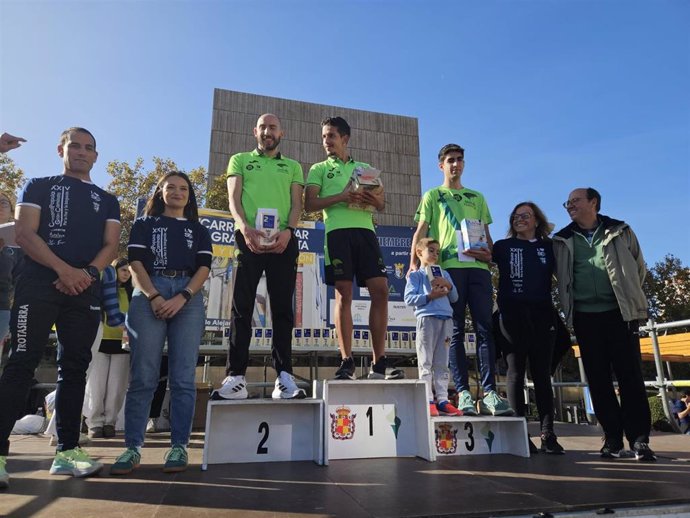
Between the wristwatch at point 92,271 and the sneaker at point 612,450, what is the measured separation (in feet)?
10.6

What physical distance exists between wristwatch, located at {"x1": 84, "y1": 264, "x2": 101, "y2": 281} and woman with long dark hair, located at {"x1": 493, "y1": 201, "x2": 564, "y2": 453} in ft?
8.65

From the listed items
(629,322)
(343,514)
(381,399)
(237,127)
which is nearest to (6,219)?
(381,399)

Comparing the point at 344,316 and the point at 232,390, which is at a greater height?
the point at 344,316

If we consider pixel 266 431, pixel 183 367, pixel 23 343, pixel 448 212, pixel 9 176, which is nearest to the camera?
pixel 23 343

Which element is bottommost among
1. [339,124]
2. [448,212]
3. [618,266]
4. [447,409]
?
[447,409]

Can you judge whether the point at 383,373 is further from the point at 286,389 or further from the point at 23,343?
the point at 23,343

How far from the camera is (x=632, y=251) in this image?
3285 millimetres

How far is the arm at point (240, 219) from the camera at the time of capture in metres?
2.90

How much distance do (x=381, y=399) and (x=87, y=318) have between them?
1848mm

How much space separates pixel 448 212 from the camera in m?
3.64

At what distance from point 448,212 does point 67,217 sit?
2559mm

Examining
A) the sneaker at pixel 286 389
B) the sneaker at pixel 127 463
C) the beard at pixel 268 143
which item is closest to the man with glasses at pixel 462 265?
the sneaker at pixel 286 389

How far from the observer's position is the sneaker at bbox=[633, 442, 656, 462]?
9.34 feet

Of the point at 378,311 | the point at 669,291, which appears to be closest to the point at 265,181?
the point at 378,311
